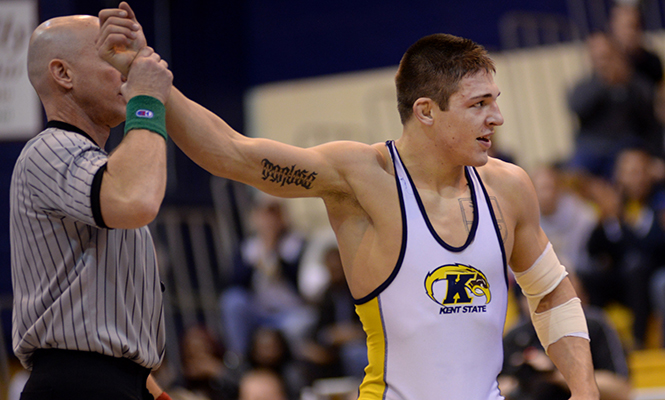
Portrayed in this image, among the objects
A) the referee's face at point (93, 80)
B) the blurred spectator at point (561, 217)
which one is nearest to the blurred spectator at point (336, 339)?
the blurred spectator at point (561, 217)

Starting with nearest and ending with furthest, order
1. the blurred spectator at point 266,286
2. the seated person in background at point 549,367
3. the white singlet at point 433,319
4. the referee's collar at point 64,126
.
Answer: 1. the referee's collar at point 64,126
2. the white singlet at point 433,319
3. the seated person in background at point 549,367
4. the blurred spectator at point 266,286

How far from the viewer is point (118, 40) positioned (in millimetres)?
2297

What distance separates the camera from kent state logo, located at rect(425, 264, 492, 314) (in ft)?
8.69

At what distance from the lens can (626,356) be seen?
4855 millimetres

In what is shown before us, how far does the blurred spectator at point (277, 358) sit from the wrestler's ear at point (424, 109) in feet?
14.0

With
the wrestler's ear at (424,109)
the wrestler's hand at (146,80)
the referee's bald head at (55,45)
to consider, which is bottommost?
the wrestler's ear at (424,109)

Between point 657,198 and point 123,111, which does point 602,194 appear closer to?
point 657,198

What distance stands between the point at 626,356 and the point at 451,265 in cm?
276

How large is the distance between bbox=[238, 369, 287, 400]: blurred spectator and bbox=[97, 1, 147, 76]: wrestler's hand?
416 cm

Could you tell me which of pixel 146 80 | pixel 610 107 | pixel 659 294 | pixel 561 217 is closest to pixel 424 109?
pixel 146 80

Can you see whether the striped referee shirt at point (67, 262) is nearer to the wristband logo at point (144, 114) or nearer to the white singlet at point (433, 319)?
the wristband logo at point (144, 114)

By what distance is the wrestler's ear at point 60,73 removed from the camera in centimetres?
238

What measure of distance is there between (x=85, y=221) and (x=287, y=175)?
772mm

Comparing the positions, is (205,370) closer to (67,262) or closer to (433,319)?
(433,319)
